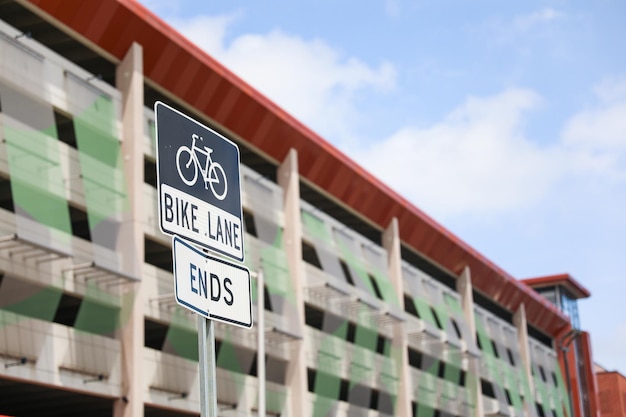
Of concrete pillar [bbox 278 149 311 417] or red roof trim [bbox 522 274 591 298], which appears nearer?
concrete pillar [bbox 278 149 311 417]

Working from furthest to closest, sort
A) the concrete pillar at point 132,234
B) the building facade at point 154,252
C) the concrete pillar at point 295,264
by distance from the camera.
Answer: the concrete pillar at point 295,264 → the concrete pillar at point 132,234 → the building facade at point 154,252

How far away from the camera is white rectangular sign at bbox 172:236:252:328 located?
24.7 ft

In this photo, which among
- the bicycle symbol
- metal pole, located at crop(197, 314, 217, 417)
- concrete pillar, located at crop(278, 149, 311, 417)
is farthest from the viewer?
concrete pillar, located at crop(278, 149, 311, 417)

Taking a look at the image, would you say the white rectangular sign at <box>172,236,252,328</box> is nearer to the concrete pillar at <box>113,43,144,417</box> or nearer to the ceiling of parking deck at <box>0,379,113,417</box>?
the ceiling of parking deck at <box>0,379,113,417</box>

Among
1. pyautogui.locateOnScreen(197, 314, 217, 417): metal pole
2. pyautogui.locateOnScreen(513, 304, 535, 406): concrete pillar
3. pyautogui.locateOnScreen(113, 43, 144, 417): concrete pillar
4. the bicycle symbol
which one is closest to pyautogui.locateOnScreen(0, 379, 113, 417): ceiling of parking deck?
pyautogui.locateOnScreen(113, 43, 144, 417): concrete pillar

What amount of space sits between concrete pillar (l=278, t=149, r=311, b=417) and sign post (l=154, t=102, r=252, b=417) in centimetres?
3244

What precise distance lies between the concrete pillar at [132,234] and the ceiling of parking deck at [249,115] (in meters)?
0.99

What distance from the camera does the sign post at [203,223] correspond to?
24.8ft

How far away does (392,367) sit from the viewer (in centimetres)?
4856

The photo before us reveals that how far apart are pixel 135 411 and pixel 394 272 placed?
71.7 feet

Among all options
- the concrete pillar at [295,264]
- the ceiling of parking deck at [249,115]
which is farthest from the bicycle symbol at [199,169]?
the concrete pillar at [295,264]

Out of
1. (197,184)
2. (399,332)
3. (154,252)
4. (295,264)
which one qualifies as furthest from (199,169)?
(399,332)

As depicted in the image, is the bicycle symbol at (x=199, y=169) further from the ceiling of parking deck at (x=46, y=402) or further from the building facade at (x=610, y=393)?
the building facade at (x=610, y=393)

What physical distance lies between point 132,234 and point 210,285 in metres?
25.2
